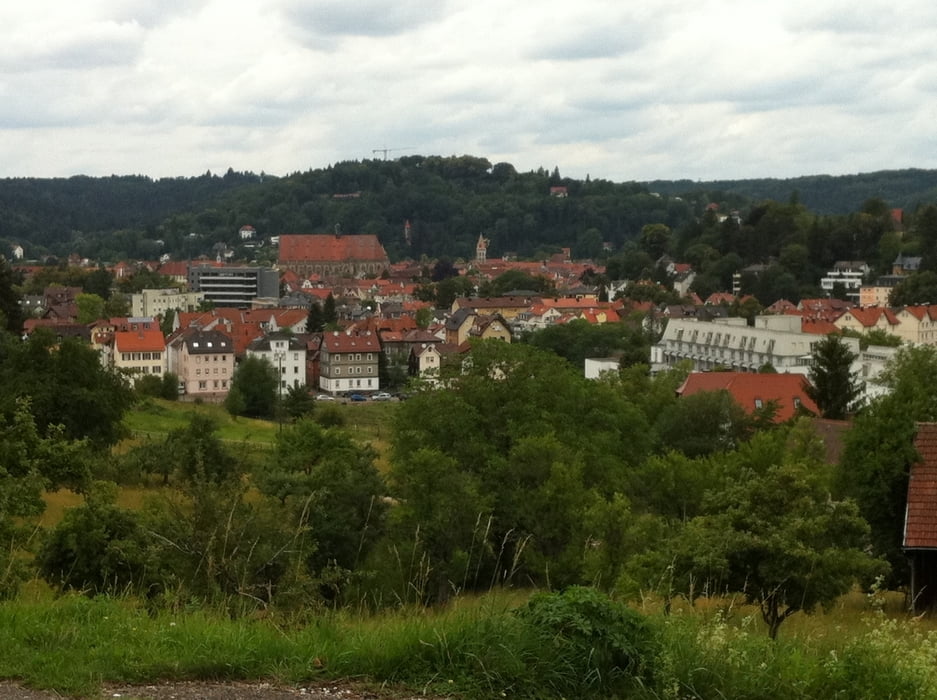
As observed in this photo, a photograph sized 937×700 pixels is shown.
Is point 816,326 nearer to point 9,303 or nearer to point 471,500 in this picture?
point 9,303

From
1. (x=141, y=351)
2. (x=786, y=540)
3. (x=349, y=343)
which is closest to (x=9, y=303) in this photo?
(x=141, y=351)

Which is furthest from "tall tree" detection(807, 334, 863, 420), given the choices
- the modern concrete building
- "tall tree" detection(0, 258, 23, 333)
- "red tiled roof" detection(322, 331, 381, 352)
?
the modern concrete building

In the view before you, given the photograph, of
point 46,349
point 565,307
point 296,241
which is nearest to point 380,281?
point 296,241

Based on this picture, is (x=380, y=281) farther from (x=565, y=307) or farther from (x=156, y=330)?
(x=156, y=330)

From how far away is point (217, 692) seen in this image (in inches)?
191

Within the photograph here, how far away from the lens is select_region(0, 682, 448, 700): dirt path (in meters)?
4.76

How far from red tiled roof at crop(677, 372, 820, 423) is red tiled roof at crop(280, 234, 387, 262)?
115 meters

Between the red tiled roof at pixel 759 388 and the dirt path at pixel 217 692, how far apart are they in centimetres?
3285

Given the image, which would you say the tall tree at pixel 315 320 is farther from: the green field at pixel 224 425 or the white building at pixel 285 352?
the green field at pixel 224 425

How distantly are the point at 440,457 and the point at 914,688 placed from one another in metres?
13.6

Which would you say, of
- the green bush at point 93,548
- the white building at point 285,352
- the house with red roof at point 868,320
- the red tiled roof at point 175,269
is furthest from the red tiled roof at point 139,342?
the red tiled roof at point 175,269

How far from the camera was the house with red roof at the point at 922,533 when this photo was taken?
516 inches

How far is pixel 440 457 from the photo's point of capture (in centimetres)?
1834

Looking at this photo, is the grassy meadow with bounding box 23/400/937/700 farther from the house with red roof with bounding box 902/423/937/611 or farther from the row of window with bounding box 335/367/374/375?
the row of window with bounding box 335/367/374/375
